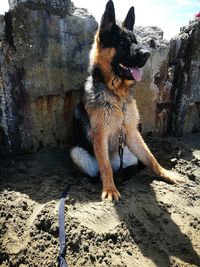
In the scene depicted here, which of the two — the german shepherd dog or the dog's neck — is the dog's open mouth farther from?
the dog's neck

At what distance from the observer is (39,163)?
520 centimetres

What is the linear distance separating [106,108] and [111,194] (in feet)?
3.95

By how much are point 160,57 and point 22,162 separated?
3.06 metres

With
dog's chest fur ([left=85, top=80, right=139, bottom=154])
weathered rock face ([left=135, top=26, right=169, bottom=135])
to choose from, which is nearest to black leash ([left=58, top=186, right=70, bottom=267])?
dog's chest fur ([left=85, top=80, right=139, bottom=154])

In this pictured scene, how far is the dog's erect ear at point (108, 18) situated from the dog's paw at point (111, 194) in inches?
83.6

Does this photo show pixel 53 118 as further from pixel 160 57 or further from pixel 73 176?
pixel 160 57

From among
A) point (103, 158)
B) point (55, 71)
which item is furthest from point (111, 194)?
point (55, 71)

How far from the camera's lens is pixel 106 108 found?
4.64 metres

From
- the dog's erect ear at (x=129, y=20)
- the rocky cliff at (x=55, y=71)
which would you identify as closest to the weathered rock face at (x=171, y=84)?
the rocky cliff at (x=55, y=71)

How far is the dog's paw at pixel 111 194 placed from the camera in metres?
4.21

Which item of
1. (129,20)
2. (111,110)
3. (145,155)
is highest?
(129,20)

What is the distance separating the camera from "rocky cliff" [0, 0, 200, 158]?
4.85 meters

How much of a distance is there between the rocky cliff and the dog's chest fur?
0.76 metres

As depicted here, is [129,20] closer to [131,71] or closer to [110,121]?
[131,71]
